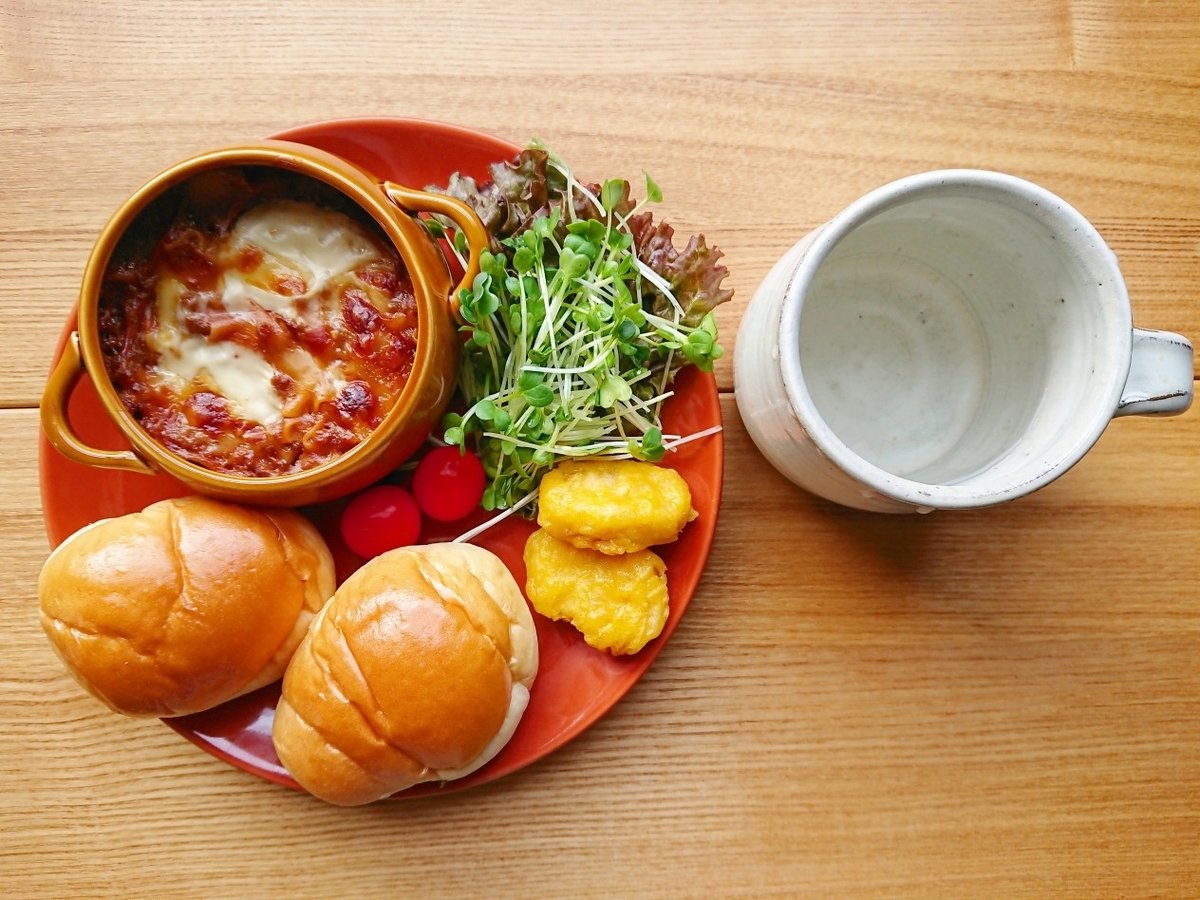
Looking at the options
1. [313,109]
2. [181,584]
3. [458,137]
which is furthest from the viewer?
[313,109]

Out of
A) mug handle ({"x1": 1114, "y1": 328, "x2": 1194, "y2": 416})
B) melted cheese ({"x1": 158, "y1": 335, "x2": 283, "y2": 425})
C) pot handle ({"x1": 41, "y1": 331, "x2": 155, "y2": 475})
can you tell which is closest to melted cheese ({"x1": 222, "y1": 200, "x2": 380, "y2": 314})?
melted cheese ({"x1": 158, "y1": 335, "x2": 283, "y2": 425})

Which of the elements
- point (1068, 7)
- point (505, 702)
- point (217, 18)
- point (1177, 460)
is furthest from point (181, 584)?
point (1068, 7)

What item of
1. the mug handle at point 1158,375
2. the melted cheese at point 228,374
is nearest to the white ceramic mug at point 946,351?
the mug handle at point 1158,375

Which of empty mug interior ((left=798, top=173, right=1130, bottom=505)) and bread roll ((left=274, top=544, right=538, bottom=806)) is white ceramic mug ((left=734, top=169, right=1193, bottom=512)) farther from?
bread roll ((left=274, top=544, right=538, bottom=806))

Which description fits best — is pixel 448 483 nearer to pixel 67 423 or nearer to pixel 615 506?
pixel 615 506

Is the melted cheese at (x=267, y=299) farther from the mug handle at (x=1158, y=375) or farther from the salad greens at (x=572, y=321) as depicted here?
the mug handle at (x=1158, y=375)

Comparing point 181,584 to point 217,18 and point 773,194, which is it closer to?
point 217,18
